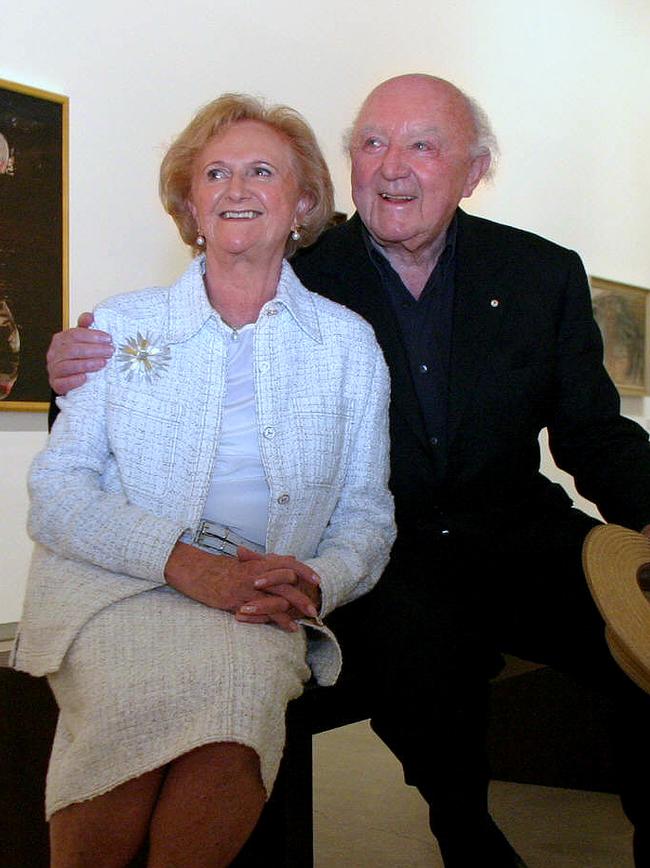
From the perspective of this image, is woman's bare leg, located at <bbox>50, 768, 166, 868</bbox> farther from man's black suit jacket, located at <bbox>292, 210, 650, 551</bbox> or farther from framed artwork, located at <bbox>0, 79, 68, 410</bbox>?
framed artwork, located at <bbox>0, 79, 68, 410</bbox>

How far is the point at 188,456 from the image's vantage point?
235 cm

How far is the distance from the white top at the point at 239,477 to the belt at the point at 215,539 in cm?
4

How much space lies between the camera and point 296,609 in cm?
221

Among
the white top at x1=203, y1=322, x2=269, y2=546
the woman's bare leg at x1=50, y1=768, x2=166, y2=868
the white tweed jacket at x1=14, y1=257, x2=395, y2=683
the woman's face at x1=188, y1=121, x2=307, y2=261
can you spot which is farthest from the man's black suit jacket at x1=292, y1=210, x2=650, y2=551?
the woman's bare leg at x1=50, y1=768, x2=166, y2=868

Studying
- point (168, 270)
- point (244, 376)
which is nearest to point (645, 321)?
point (168, 270)

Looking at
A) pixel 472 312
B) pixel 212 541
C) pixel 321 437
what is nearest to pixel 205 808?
pixel 212 541

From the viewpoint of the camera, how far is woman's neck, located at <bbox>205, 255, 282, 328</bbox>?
2574mm

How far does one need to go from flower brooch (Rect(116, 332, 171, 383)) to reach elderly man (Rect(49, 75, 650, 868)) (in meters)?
0.78

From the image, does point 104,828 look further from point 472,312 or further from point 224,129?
point 472,312

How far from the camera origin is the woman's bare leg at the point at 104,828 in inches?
73.2

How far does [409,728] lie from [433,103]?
5.86 feet

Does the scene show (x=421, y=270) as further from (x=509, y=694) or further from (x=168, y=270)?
(x=168, y=270)

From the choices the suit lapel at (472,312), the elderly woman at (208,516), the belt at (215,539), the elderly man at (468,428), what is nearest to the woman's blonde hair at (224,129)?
the elderly woman at (208,516)

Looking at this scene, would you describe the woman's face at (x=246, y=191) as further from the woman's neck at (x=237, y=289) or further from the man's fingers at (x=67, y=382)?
the man's fingers at (x=67, y=382)
